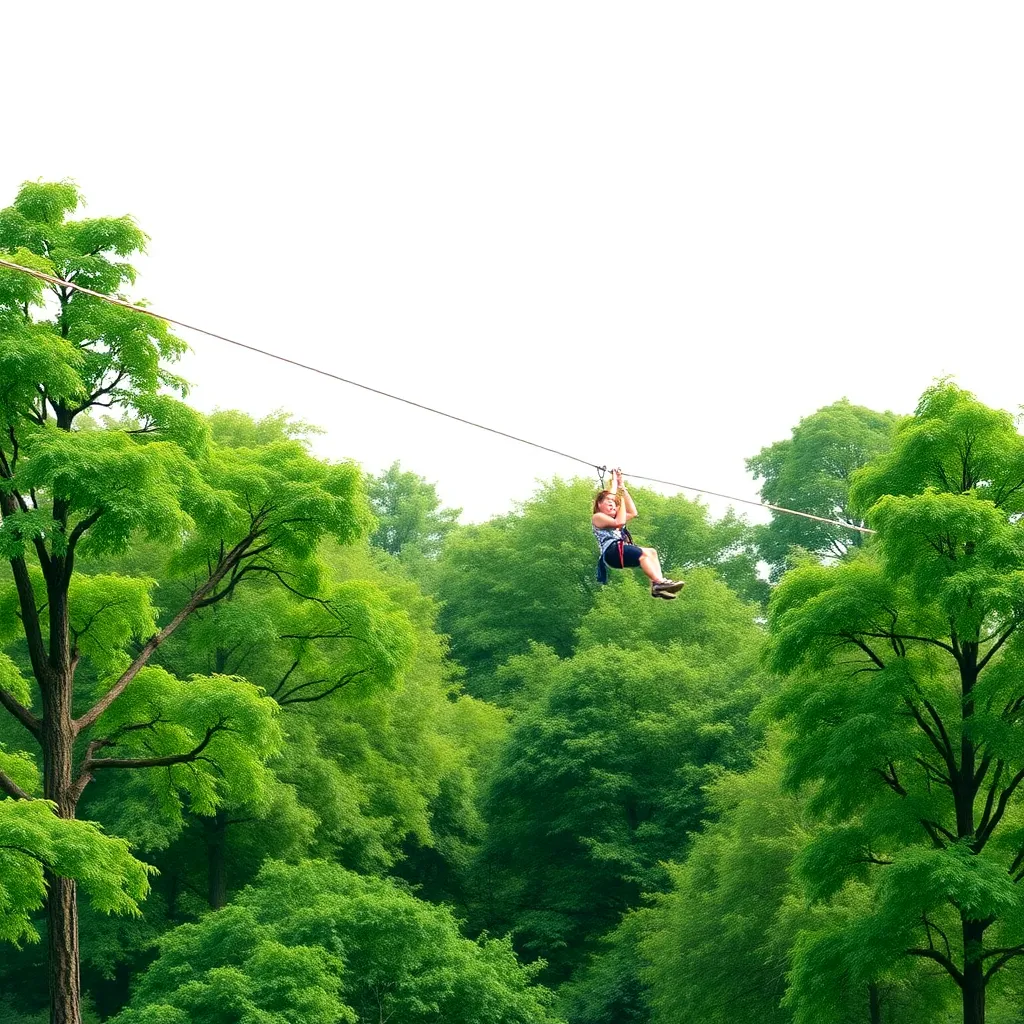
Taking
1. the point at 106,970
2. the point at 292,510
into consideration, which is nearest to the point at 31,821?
the point at 292,510

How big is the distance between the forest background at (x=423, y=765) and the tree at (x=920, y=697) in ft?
0.17

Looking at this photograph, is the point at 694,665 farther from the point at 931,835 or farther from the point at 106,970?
the point at 931,835

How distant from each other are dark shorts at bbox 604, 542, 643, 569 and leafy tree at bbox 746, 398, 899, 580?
39.3 meters

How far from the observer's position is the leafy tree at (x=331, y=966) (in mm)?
18781

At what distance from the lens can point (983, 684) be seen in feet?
56.6

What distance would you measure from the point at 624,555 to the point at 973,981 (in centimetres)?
767

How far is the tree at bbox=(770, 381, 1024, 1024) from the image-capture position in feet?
54.6

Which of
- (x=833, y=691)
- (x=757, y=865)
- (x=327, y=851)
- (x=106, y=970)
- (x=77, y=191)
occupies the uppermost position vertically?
(x=77, y=191)

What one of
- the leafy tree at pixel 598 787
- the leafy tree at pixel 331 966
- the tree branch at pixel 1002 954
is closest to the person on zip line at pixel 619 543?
the tree branch at pixel 1002 954

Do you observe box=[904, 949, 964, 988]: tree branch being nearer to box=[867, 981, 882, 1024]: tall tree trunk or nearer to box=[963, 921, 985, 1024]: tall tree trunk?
box=[963, 921, 985, 1024]: tall tree trunk

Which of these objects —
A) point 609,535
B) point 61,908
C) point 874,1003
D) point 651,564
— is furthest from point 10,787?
point 874,1003

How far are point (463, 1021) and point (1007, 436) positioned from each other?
10.9m

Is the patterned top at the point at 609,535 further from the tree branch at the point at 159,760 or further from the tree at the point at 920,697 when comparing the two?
the tree branch at the point at 159,760

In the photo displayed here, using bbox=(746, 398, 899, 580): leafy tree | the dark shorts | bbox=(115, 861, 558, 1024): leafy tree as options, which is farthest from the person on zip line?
bbox=(746, 398, 899, 580): leafy tree
